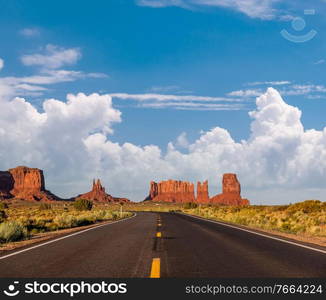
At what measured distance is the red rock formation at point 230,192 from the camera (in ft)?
627

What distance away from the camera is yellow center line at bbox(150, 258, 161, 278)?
7.76 meters

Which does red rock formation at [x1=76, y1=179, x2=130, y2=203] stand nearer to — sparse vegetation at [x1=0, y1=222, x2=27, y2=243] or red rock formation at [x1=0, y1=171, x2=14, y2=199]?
red rock formation at [x1=0, y1=171, x2=14, y2=199]

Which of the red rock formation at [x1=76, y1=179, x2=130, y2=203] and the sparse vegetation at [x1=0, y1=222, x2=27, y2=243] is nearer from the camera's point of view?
the sparse vegetation at [x1=0, y1=222, x2=27, y2=243]

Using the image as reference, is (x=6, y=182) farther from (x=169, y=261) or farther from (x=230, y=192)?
(x=169, y=261)

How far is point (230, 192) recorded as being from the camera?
637 ft

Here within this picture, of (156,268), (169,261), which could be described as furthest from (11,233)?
(156,268)

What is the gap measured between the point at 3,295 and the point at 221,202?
625 feet

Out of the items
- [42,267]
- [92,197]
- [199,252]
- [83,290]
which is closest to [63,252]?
[42,267]

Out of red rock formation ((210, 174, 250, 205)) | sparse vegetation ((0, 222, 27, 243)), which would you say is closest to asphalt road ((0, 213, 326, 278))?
sparse vegetation ((0, 222, 27, 243))

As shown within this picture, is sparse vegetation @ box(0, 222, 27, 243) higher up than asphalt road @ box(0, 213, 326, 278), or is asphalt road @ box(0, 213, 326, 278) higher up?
asphalt road @ box(0, 213, 326, 278)

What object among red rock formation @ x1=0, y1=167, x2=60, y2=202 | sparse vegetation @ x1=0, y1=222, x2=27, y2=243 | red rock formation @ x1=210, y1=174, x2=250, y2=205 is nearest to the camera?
sparse vegetation @ x1=0, y1=222, x2=27, y2=243

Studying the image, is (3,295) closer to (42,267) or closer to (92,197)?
(42,267)

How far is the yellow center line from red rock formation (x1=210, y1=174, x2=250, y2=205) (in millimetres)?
184124

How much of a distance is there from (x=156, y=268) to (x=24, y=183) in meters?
191
